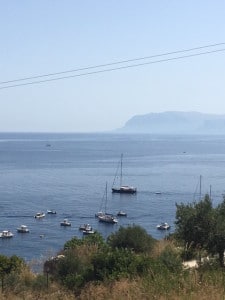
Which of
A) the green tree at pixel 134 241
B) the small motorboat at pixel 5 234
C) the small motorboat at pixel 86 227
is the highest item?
the green tree at pixel 134 241

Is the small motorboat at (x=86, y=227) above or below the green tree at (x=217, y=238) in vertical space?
below

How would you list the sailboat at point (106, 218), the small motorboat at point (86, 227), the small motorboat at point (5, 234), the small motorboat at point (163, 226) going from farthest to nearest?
1. the sailboat at point (106, 218)
2. the small motorboat at point (86, 227)
3. the small motorboat at point (163, 226)
4. the small motorboat at point (5, 234)

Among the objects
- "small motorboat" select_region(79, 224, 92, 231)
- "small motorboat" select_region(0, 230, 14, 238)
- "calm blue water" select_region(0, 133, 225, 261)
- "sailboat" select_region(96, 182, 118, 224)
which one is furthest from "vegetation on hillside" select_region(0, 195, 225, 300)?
"sailboat" select_region(96, 182, 118, 224)

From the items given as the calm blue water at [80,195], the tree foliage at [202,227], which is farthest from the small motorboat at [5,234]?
the tree foliage at [202,227]

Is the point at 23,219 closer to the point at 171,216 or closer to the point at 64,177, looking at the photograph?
the point at 171,216

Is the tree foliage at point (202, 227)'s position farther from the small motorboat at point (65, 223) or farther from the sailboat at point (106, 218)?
the sailboat at point (106, 218)

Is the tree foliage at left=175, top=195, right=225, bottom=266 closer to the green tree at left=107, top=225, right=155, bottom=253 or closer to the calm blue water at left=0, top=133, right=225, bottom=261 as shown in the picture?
the green tree at left=107, top=225, right=155, bottom=253

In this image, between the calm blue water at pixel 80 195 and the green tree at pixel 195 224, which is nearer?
the green tree at pixel 195 224

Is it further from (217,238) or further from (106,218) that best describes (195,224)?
(106,218)

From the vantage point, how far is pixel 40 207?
57500 millimetres

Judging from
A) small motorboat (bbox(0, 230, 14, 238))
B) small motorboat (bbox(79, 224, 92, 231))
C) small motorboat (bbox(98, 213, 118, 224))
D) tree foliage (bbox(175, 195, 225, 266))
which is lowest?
small motorboat (bbox(0, 230, 14, 238))

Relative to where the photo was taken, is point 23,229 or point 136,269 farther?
point 23,229

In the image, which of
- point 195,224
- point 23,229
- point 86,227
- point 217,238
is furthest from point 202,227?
point 23,229

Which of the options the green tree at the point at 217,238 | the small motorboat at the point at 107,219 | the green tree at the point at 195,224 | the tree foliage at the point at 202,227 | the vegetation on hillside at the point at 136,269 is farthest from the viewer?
the small motorboat at the point at 107,219
